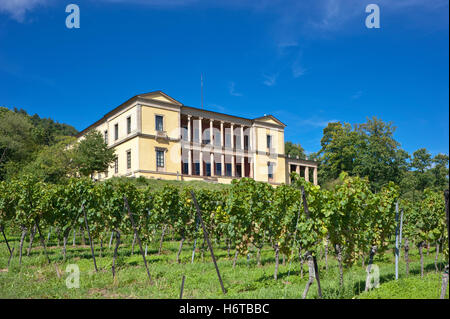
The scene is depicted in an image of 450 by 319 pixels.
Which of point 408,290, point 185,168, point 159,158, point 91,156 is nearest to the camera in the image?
point 408,290

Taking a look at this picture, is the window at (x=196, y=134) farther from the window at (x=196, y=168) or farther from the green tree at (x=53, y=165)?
the green tree at (x=53, y=165)

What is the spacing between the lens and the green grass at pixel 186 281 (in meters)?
8.04

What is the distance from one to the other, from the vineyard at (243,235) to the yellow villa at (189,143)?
74.4ft

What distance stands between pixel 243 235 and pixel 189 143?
33286 millimetres

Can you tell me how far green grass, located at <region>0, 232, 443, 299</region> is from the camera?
26.4ft

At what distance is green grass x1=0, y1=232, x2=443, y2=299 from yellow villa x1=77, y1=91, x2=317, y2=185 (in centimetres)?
2737

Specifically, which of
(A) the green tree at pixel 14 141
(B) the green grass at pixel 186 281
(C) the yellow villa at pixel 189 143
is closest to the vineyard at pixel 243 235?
(B) the green grass at pixel 186 281

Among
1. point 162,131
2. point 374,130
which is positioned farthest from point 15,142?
point 374,130

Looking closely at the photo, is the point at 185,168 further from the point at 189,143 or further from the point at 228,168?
the point at 228,168

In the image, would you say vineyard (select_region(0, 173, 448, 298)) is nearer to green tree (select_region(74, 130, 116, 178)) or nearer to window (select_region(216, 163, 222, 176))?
green tree (select_region(74, 130, 116, 178))

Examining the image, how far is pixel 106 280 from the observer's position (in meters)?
9.98

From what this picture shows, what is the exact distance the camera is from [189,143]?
148 ft

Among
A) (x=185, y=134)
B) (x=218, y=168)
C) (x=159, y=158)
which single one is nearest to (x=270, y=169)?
(x=218, y=168)
